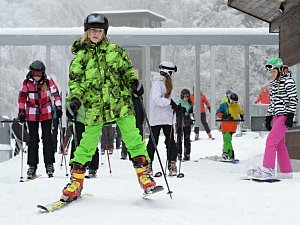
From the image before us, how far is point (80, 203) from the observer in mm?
4410

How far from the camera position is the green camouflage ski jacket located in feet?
14.8

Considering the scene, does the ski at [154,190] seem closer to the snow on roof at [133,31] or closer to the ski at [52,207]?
the ski at [52,207]

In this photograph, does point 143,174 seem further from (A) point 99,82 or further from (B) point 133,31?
(B) point 133,31

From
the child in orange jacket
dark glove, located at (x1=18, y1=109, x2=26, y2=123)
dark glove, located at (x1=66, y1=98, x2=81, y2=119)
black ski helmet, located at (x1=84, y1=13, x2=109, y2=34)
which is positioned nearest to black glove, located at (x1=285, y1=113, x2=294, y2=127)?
black ski helmet, located at (x1=84, y1=13, x2=109, y2=34)

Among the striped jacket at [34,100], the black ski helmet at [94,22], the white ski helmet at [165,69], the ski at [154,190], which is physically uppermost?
the black ski helmet at [94,22]

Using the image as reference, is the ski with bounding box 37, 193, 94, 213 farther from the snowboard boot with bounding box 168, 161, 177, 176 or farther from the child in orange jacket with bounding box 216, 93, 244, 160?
the child in orange jacket with bounding box 216, 93, 244, 160

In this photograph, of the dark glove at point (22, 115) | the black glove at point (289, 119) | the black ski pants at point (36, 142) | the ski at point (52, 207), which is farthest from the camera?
the black ski pants at point (36, 142)

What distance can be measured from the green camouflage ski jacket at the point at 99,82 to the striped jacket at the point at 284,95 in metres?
2.43

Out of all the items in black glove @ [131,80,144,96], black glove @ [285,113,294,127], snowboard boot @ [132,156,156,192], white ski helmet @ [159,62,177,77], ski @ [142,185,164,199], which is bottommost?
ski @ [142,185,164,199]

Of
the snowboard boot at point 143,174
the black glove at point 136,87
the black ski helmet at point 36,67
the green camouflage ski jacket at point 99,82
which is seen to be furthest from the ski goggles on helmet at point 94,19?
the black ski helmet at point 36,67

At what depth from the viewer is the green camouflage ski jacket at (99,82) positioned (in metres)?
4.51

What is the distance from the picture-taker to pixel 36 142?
708cm

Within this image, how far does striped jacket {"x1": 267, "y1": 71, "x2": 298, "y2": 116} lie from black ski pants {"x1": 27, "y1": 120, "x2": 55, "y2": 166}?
9.07ft

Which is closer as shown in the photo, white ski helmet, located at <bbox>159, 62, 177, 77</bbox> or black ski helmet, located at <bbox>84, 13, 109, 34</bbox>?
black ski helmet, located at <bbox>84, 13, 109, 34</bbox>
